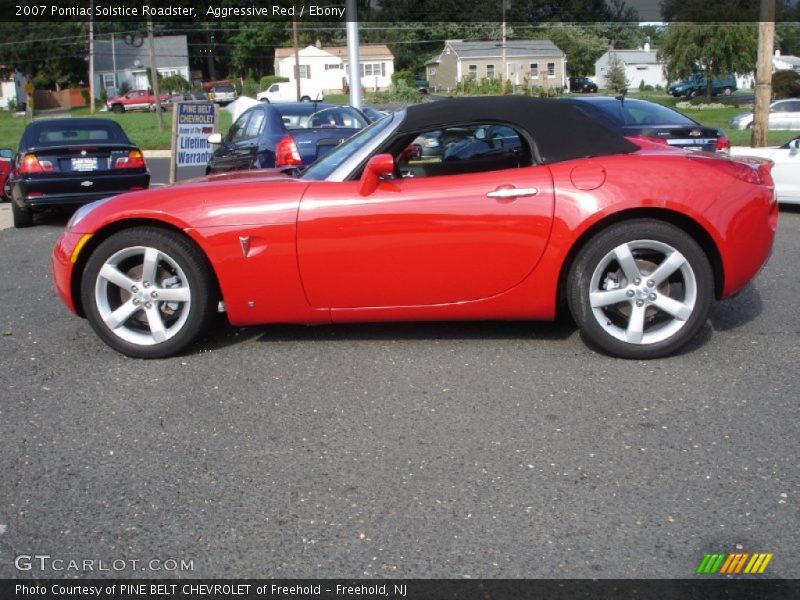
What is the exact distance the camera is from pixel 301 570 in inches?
110

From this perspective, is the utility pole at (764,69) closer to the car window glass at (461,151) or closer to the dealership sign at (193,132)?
the dealership sign at (193,132)

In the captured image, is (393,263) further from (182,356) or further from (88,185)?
(88,185)

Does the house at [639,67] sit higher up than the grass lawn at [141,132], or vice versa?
the house at [639,67]

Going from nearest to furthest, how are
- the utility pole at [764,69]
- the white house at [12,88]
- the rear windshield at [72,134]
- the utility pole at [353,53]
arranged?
the rear windshield at [72,134], the utility pole at [764,69], the utility pole at [353,53], the white house at [12,88]

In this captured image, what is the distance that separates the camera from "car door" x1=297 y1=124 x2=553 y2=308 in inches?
182

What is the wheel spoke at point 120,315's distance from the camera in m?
4.91

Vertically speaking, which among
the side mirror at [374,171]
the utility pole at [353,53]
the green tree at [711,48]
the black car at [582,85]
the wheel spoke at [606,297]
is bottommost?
the wheel spoke at [606,297]

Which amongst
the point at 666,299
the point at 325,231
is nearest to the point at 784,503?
the point at 666,299

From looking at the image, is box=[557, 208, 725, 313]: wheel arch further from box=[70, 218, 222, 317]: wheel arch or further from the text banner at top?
the text banner at top

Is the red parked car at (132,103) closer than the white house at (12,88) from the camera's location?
Yes

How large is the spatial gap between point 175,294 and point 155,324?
0.21 meters

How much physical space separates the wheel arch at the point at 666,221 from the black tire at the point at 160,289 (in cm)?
195

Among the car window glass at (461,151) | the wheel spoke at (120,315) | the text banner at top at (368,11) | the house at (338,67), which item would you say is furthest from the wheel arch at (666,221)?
the house at (338,67)

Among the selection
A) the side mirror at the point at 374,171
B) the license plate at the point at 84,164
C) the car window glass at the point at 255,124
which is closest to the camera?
the side mirror at the point at 374,171
